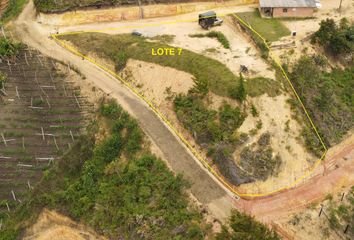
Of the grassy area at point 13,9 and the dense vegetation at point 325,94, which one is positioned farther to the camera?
the grassy area at point 13,9

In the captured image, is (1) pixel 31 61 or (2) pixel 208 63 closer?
(2) pixel 208 63

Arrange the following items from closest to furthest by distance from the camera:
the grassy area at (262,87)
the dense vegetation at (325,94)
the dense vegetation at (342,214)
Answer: the dense vegetation at (342,214) → the dense vegetation at (325,94) → the grassy area at (262,87)

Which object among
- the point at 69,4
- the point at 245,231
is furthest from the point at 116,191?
the point at 69,4

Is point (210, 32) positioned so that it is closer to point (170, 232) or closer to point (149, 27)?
point (149, 27)

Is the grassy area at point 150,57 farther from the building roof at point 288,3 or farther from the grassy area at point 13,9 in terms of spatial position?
the building roof at point 288,3

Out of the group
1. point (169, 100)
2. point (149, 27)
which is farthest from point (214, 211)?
point (149, 27)

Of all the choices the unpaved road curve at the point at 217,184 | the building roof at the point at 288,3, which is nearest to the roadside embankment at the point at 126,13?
the building roof at the point at 288,3
